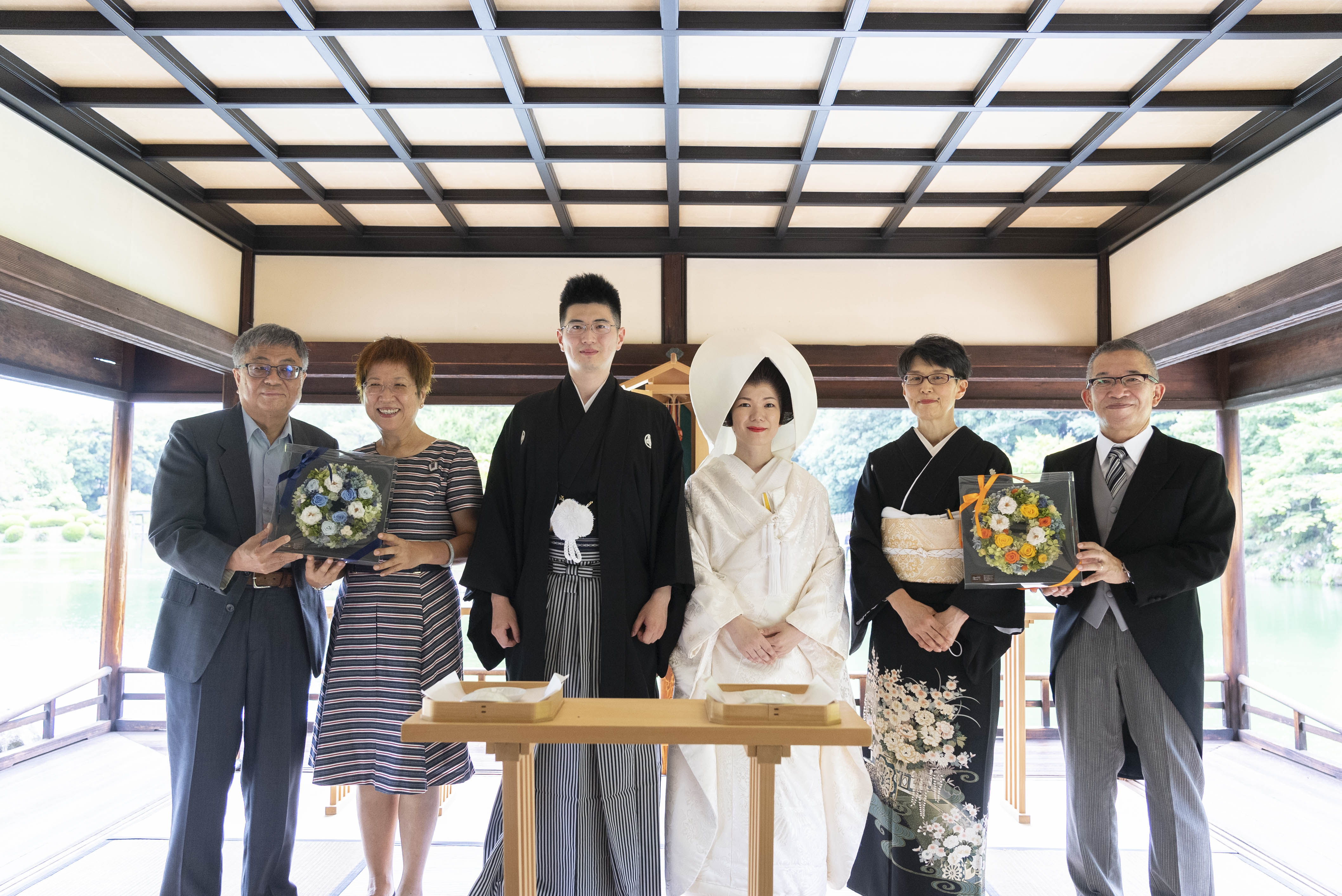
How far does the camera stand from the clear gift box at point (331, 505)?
7.43ft

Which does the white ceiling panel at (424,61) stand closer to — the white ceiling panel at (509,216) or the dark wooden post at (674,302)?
the white ceiling panel at (509,216)

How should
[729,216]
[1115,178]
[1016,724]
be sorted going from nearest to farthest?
[1016,724], [1115,178], [729,216]

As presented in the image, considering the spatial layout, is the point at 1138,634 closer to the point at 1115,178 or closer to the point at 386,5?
the point at 1115,178

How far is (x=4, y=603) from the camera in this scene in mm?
4891

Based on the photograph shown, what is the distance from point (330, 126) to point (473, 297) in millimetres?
1519

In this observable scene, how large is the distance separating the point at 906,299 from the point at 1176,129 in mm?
1789

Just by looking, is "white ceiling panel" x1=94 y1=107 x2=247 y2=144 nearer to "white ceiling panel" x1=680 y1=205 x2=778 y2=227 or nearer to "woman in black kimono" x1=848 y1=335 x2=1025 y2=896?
"white ceiling panel" x1=680 y1=205 x2=778 y2=227

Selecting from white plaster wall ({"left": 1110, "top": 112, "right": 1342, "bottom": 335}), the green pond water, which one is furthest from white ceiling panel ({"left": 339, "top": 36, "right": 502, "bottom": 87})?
white plaster wall ({"left": 1110, "top": 112, "right": 1342, "bottom": 335})

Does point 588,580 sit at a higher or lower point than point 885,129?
lower

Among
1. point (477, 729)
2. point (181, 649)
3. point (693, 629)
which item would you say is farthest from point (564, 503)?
point (181, 649)

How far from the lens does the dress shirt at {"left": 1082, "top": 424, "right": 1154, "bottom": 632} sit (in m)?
2.55

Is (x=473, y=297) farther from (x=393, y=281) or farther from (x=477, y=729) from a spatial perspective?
(x=477, y=729)

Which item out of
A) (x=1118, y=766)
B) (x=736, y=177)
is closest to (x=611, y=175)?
(x=736, y=177)

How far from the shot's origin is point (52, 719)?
16.5 feet
